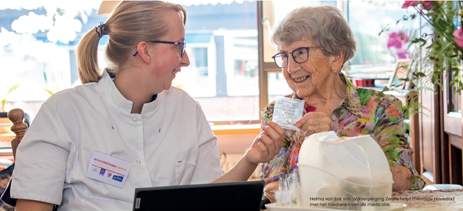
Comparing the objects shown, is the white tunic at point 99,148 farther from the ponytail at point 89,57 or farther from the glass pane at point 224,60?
the glass pane at point 224,60

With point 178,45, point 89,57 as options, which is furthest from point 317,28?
point 89,57

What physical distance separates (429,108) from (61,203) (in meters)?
1.85

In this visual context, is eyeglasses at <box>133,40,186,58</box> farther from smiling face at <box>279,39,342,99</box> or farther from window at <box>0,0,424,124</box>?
window at <box>0,0,424,124</box>

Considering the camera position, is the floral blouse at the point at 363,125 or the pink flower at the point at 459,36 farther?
the floral blouse at the point at 363,125

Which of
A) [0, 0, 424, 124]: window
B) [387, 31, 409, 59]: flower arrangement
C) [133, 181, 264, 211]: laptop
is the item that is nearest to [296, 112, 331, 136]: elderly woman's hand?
[133, 181, 264, 211]: laptop

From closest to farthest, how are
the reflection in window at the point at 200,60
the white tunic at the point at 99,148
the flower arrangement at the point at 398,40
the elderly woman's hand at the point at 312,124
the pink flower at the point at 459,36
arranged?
the pink flower at the point at 459,36 → the flower arrangement at the point at 398,40 → the elderly woman's hand at the point at 312,124 → the white tunic at the point at 99,148 → the reflection in window at the point at 200,60

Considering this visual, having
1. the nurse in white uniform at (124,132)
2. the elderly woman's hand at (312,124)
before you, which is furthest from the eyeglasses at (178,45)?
the elderly woman's hand at (312,124)

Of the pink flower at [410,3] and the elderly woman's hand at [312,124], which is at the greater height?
the pink flower at [410,3]

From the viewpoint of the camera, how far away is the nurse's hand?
1.62 m

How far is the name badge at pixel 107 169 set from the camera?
1.68 meters

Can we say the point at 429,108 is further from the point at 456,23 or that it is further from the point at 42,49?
the point at 42,49

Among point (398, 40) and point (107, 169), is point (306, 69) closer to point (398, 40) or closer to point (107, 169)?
point (107, 169)

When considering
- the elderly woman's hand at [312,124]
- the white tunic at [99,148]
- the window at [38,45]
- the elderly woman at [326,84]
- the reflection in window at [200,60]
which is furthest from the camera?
the reflection in window at [200,60]

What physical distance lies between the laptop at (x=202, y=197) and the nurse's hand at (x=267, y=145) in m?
0.39
